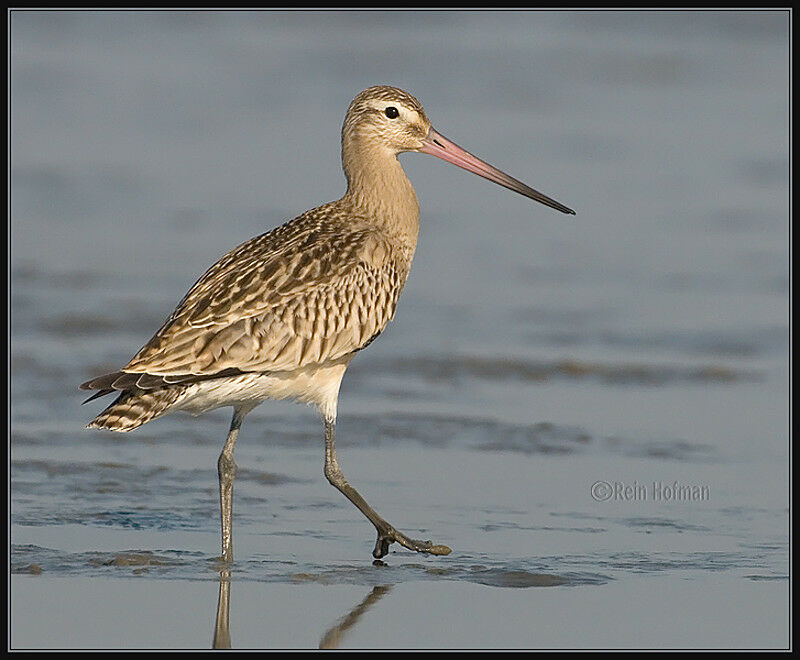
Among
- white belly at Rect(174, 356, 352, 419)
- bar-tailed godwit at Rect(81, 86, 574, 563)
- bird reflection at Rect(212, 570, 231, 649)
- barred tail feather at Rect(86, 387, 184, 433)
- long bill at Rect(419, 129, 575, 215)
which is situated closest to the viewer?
bird reflection at Rect(212, 570, 231, 649)

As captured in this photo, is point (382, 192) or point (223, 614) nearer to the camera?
point (223, 614)

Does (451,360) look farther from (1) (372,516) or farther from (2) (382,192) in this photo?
(1) (372,516)

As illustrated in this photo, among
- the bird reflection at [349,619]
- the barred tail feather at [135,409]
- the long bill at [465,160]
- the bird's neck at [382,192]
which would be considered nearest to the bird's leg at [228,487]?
the barred tail feather at [135,409]

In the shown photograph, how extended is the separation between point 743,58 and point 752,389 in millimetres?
11815

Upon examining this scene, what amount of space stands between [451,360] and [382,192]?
264cm

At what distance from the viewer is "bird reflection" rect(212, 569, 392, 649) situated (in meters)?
6.30

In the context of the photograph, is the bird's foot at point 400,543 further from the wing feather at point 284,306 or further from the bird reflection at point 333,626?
the wing feather at point 284,306

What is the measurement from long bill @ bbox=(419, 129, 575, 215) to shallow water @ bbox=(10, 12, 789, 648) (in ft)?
4.37

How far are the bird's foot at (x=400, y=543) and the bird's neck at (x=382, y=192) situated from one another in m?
1.55

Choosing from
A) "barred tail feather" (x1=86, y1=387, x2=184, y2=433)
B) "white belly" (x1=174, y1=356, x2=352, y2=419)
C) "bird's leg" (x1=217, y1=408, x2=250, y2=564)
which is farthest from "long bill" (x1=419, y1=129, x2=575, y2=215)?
"barred tail feather" (x1=86, y1=387, x2=184, y2=433)

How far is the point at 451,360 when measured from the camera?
1073cm

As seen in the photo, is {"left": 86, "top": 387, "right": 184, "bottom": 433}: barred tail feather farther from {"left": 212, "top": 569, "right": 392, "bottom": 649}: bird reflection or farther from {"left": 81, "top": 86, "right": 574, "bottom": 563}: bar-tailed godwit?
{"left": 212, "top": 569, "right": 392, "bottom": 649}: bird reflection

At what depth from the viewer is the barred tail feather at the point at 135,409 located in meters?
7.04

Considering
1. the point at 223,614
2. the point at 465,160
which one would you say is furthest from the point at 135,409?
the point at 465,160
